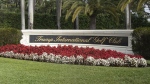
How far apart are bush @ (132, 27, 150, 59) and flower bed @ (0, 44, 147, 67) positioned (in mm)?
2457

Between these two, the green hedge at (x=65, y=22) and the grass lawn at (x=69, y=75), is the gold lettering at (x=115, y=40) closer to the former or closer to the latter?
the grass lawn at (x=69, y=75)

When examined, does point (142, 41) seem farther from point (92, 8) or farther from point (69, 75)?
point (92, 8)

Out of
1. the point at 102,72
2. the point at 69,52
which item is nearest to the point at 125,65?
the point at 102,72

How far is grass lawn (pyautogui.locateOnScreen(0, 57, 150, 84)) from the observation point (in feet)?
23.3

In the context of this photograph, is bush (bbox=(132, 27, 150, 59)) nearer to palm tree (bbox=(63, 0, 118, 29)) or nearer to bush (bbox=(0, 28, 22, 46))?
bush (bbox=(0, 28, 22, 46))

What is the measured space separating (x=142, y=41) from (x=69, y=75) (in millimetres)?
6206

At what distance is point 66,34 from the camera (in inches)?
644

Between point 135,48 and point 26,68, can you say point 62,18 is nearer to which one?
point 135,48

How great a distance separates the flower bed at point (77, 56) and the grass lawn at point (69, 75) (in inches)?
46.6

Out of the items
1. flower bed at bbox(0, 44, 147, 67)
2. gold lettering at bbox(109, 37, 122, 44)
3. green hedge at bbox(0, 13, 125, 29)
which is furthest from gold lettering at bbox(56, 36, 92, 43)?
green hedge at bbox(0, 13, 125, 29)

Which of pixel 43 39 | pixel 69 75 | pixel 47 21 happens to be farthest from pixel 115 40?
pixel 47 21

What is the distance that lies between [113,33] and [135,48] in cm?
170

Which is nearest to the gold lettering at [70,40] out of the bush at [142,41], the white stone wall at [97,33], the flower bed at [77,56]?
the white stone wall at [97,33]

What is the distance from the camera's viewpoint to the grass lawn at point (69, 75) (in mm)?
7105
